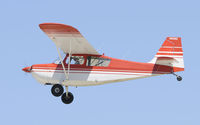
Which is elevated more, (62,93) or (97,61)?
(97,61)

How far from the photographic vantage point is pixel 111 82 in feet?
77.7

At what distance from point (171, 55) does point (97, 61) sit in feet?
10.8

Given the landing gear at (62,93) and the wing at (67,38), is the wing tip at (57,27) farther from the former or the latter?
the landing gear at (62,93)

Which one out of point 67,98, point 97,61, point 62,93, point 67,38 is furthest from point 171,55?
point 62,93

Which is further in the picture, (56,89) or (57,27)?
(56,89)

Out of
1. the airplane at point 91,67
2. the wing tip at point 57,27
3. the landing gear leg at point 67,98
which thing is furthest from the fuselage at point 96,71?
the wing tip at point 57,27

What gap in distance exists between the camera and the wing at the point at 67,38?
2217cm

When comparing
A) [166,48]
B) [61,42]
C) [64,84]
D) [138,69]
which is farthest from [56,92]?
[166,48]

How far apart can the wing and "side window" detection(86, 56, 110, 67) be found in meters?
0.28

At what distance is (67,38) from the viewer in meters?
23.0

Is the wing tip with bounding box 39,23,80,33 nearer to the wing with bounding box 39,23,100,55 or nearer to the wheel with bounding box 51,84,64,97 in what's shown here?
the wing with bounding box 39,23,100,55

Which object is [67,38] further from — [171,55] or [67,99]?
[171,55]

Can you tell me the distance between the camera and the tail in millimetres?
23266

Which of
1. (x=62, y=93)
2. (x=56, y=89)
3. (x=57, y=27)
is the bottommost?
(x=62, y=93)
